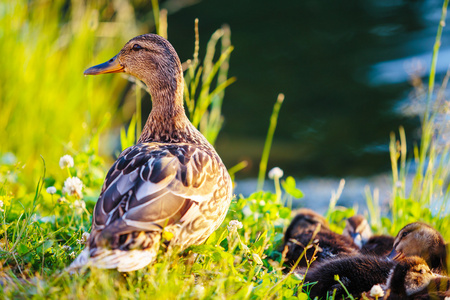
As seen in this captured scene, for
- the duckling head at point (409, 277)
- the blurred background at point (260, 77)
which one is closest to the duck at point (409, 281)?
the duckling head at point (409, 277)

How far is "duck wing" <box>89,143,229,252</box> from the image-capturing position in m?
2.56

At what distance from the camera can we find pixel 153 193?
2.68 metres

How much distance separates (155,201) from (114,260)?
33 cm

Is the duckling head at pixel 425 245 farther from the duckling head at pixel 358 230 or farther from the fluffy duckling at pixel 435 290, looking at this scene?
the duckling head at pixel 358 230

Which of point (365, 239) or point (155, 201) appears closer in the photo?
point (155, 201)

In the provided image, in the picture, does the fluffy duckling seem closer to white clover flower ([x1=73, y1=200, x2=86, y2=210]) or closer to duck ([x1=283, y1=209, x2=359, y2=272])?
duck ([x1=283, y1=209, x2=359, y2=272])

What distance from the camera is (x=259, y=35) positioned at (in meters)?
8.72

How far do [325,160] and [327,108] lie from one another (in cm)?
99

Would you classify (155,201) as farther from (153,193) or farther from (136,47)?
(136,47)

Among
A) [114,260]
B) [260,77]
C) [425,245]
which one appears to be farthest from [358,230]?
[260,77]

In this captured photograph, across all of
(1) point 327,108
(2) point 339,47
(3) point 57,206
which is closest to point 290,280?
(3) point 57,206

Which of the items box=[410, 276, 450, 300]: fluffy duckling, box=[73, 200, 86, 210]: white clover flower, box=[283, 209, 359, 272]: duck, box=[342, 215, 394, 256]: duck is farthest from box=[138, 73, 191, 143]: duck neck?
box=[410, 276, 450, 300]: fluffy duckling

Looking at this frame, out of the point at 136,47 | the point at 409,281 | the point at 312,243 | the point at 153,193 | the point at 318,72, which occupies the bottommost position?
the point at 312,243

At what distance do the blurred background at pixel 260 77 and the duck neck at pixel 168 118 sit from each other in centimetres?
81
